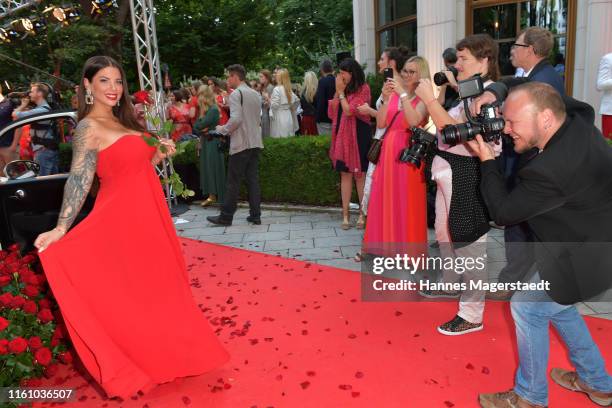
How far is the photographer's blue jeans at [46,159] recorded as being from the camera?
862cm

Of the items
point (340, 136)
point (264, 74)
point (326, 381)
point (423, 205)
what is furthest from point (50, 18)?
point (326, 381)

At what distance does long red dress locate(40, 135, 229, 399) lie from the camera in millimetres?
3057

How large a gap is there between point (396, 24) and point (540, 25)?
12.0 ft

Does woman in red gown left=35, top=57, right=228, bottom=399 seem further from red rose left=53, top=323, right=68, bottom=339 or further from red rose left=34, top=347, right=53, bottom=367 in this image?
red rose left=53, top=323, right=68, bottom=339

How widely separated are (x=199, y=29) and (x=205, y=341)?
2560cm

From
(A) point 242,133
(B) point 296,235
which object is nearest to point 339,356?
(B) point 296,235

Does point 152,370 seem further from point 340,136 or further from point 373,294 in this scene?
point 340,136

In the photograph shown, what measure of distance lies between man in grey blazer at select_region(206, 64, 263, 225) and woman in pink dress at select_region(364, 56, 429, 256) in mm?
2475

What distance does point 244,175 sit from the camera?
7355 mm

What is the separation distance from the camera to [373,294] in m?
4.74

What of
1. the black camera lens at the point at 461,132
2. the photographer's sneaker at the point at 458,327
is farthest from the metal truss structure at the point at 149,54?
the black camera lens at the point at 461,132

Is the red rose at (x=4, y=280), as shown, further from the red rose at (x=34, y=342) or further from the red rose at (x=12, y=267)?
the red rose at (x=34, y=342)

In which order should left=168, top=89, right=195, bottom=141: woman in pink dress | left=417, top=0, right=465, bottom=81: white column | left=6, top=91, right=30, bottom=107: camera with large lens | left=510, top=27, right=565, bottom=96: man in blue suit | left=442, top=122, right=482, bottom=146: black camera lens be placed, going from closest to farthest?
1. left=442, top=122, right=482, bottom=146: black camera lens
2. left=510, top=27, right=565, bottom=96: man in blue suit
3. left=6, top=91, right=30, bottom=107: camera with large lens
4. left=417, top=0, right=465, bottom=81: white column
5. left=168, top=89, right=195, bottom=141: woman in pink dress

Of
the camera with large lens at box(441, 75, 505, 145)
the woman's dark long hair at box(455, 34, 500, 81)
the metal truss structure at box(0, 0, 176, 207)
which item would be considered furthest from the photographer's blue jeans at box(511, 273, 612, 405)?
the metal truss structure at box(0, 0, 176, 207)
